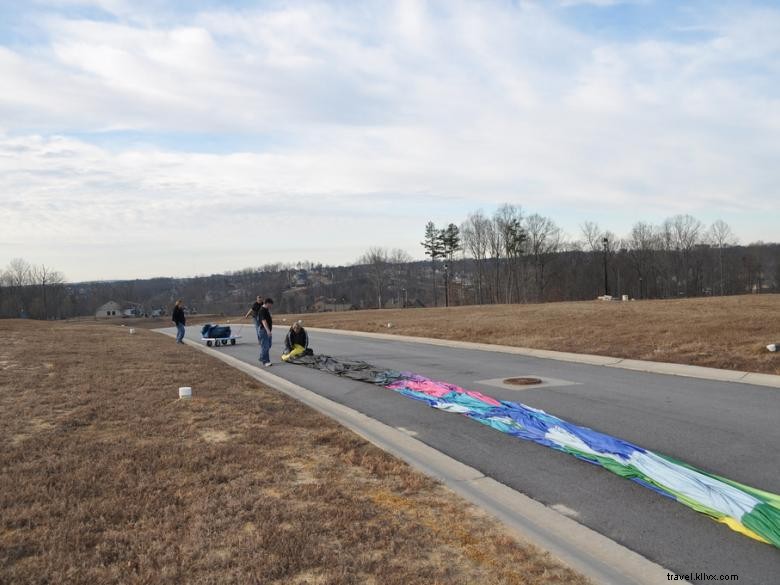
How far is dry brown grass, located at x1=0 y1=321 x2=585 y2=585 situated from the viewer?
12.3 feet

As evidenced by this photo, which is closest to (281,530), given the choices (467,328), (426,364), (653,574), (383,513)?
(383,513)

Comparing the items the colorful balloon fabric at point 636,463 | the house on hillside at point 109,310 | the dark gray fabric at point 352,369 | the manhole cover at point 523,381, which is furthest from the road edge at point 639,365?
the house on hillside at point 109,310

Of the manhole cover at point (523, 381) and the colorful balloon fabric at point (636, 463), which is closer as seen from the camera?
the colorful balloon fabric at point (636, 463)

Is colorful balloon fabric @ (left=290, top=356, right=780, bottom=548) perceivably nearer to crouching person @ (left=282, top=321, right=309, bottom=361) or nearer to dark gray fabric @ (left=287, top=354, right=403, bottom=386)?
dark gray fabric @ (left=287, top=354, right=403, bottom=386)

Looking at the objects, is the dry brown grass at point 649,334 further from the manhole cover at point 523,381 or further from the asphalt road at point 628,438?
the manhole cover at point 523,381

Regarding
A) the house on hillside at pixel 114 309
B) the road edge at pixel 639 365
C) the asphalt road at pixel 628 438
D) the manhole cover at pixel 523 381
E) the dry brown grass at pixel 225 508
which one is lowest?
the house on hillside at pixel 114 309

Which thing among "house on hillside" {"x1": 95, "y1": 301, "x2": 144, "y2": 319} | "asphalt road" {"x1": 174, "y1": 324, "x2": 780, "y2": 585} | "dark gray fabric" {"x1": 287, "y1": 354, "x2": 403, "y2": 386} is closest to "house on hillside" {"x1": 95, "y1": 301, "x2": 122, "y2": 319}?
"house on hillside" {"x1": 95, "y1": 301, "x2": 144, "y2": 319}

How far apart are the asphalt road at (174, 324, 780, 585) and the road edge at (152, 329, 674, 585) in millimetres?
182

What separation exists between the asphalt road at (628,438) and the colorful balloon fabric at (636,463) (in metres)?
0.11

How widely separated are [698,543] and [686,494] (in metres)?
0.91

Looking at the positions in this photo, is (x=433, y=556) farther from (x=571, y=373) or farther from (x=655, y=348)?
(x=655, y=348)

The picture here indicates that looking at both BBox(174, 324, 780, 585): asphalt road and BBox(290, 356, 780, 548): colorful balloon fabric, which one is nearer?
BBox(174, 324, 780, 585): asphalt road

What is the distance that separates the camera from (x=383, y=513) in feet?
15.6

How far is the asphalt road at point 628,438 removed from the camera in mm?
4383
